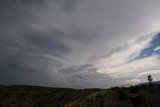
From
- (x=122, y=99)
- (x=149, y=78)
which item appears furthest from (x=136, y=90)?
(x=122, y=99)

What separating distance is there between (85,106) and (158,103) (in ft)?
19.1

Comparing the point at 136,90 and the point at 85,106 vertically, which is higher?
the point at 136,90

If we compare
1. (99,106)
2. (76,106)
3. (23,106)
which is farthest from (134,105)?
(23,106)

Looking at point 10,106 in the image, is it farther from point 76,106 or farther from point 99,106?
point 99,106

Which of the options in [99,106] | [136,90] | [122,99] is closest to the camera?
[99,106]

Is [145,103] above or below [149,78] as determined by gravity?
below

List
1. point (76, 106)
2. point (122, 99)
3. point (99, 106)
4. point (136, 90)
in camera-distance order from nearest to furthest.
A: point (99, 106) → point (76, 106) → point (122, 99) → point (136, 90)

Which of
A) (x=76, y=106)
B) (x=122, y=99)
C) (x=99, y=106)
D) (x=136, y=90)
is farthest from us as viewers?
(x=136, y=90)

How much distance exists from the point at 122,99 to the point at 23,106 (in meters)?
9.85

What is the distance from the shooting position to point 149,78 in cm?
3538

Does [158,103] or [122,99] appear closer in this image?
Result: [158,103]

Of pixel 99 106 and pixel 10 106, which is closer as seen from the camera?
pixel 99 106

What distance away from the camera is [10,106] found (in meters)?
28.1

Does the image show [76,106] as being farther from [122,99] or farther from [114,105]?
[122,99]
